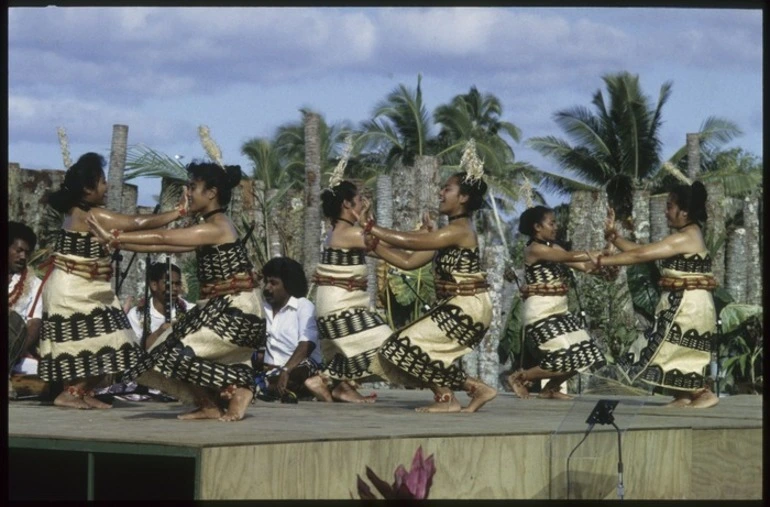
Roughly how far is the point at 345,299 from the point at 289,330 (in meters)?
0.66

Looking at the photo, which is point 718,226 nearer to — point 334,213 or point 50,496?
point 334,213

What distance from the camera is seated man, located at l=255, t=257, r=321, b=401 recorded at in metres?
10.3

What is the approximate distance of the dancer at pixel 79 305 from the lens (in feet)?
28.0

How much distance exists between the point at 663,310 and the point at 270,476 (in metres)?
4.24

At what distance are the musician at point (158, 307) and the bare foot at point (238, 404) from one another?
2.51 meters

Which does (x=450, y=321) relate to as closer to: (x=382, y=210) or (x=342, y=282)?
(x=342, y=282)

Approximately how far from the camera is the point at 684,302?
949cm

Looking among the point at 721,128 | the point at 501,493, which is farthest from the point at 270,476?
the point at 721,128

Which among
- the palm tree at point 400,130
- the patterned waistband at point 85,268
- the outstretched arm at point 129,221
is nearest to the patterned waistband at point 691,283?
the outstretched arm at point 129,221

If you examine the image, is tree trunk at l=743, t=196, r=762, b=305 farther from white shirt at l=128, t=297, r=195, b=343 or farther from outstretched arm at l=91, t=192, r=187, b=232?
outstretched arm at l=91, t=192, r=187, b=232

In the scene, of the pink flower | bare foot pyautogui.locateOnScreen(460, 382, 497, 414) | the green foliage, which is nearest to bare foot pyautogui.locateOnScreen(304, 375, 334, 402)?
bare foot pyautogui.locateOnScreen(460, 382, 497, 414)

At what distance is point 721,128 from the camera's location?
2727cm

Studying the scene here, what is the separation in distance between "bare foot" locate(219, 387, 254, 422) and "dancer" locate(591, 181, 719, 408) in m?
2.78

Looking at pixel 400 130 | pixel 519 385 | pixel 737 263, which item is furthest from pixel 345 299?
pixel 400 130
